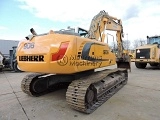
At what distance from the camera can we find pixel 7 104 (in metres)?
4.27

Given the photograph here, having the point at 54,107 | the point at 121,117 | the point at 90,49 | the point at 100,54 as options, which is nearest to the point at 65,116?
the point at 54,107

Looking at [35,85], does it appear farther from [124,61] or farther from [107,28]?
[124,61]

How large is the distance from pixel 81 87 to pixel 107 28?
3.95 meters

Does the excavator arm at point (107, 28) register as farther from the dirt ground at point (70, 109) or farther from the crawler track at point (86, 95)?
the dirt ground at point (70, 109)

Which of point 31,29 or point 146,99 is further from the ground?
point 31,29

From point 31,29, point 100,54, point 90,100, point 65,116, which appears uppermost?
point 31,29

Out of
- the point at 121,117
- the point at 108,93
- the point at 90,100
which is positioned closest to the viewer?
the point at 121,117

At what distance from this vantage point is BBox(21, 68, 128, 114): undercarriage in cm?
357

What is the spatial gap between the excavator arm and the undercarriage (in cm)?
166

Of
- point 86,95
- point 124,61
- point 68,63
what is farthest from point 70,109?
point 124,61

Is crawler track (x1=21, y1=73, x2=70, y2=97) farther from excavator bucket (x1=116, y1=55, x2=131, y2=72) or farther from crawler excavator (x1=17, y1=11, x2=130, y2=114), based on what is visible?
excavator bucket (x1=116, y1=55, x2=131, y2=72)

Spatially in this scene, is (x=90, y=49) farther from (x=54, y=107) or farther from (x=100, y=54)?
(x=54, y=107)

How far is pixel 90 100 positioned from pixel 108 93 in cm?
126

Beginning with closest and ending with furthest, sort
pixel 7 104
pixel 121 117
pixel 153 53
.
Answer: pixel 121 117 → pixel 7 104 → pixel 153 53
